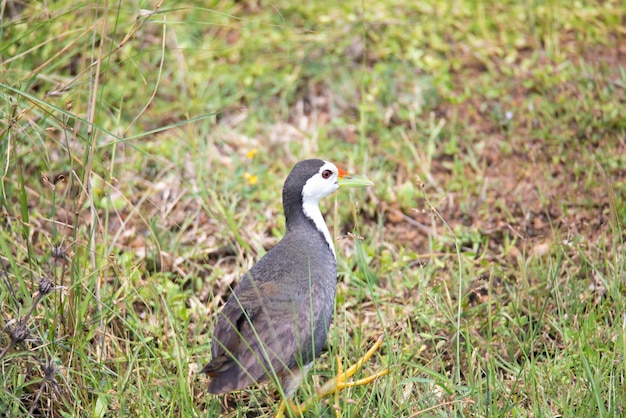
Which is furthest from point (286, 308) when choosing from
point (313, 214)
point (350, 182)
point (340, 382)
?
point (350, 182)

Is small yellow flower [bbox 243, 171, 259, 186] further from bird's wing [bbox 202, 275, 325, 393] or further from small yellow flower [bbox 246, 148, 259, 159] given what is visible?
bird's wing [bbox 202, 275, 325, 393]

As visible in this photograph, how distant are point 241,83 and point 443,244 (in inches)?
81.5

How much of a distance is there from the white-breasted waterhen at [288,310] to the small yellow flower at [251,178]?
1046 millimetres

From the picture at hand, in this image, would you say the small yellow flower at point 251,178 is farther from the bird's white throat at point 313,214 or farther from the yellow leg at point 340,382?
the yellow leg at point 340,382

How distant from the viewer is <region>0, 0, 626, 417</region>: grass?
3.40m

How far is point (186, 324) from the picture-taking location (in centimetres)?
376

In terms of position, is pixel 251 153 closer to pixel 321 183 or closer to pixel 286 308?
pixel 321 183

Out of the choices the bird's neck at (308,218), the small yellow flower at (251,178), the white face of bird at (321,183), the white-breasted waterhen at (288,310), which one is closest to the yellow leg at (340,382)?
the white-breasted waterhen at (288,310)

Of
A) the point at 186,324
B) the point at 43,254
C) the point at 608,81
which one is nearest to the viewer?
the point at 186,324

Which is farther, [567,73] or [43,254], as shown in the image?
[567,73]

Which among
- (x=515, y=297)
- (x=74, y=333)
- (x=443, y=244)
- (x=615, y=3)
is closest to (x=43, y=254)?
(x=74, y=333)

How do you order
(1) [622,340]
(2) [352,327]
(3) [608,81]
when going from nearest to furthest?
(1) [622,340]
(2) [352,327]
(3) [608,81]

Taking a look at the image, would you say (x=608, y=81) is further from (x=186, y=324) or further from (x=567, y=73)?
(x=186, y=324)

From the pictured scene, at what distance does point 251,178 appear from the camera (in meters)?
4.91
